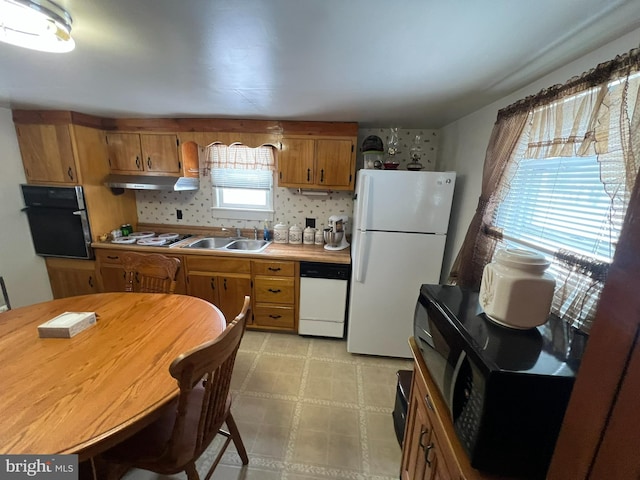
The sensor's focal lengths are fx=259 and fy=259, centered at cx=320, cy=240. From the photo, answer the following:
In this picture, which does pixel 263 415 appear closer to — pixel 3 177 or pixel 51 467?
pixel 51 467

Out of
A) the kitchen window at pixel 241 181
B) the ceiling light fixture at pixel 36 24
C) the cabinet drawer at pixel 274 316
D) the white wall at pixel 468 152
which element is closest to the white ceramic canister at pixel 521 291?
the white wall at pixel 468 152

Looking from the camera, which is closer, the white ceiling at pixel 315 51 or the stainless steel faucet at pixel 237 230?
the white ceiling at pixel 315 51

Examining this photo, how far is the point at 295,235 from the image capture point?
2.95 metres

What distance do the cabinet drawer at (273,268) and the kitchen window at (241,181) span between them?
73 centimetres

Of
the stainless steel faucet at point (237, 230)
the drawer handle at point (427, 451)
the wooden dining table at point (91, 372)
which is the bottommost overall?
the drawer handle at point (427, 451)

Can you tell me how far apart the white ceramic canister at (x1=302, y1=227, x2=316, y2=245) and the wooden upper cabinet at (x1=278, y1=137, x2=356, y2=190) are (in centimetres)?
50

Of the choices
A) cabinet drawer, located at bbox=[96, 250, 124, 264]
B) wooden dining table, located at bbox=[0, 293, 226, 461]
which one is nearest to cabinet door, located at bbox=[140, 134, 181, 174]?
cabinet drawer, located at bbox=[96, 250, 124, 264]

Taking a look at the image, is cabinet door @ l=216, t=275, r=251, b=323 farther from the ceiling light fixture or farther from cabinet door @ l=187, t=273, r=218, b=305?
the ceiling light fixture

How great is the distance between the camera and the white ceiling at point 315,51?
0.84 metres

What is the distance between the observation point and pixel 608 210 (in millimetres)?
934

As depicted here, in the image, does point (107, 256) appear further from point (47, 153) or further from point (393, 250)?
point (393, 250)

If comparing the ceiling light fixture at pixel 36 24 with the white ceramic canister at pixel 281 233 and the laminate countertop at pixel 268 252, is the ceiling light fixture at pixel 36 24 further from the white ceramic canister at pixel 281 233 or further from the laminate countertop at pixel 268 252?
the white ceramic canister at pixel 281 233

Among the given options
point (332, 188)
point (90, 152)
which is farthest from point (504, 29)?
point (90, 152)

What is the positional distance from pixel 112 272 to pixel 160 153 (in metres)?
1.34
